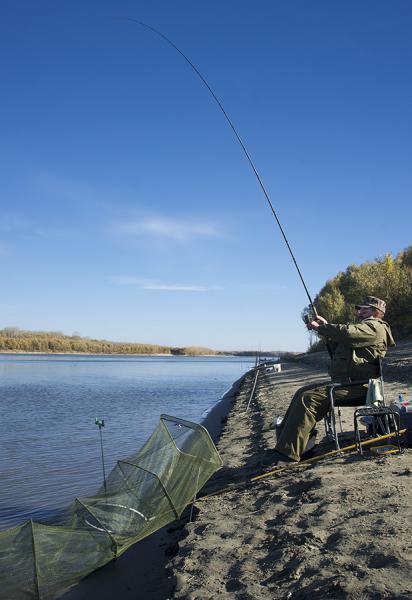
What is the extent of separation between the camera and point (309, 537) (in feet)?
13.8

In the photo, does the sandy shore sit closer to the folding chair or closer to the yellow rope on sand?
the yellow rope on sand

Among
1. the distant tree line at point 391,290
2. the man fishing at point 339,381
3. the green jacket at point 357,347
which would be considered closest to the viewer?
the green jacket at point 357,347

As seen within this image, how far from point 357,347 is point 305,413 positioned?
0.96 metres

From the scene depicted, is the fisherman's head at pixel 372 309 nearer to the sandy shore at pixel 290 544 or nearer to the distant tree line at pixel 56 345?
the sandy shore at pixel 290 544

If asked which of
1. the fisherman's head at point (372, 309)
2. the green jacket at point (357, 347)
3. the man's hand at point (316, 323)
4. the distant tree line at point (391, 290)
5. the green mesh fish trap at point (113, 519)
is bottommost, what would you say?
the green mesh fish trap at point (113, 519)

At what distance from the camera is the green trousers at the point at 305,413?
621 cm

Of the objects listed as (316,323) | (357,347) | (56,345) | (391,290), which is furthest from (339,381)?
(56,345)

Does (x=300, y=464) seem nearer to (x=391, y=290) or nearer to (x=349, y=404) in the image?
(x=349, y=404)

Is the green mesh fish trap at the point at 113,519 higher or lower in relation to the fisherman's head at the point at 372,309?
lower

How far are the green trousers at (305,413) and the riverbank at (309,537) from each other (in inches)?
10.4

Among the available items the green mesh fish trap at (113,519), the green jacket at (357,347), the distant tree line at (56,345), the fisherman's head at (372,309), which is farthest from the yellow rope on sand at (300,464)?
the distant tree line at (56,345)

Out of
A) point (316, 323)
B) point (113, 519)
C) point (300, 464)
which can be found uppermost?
point (316, 323)

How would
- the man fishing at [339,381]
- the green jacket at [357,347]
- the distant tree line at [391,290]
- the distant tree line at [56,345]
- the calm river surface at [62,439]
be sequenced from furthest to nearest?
the distant tree line at [56,345]
the distant tree line at [391,290]
the calm river surface at [62,439]
the man fishing at [339,381]
the green jacket at [357,347]

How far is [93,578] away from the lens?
4.79 metres
